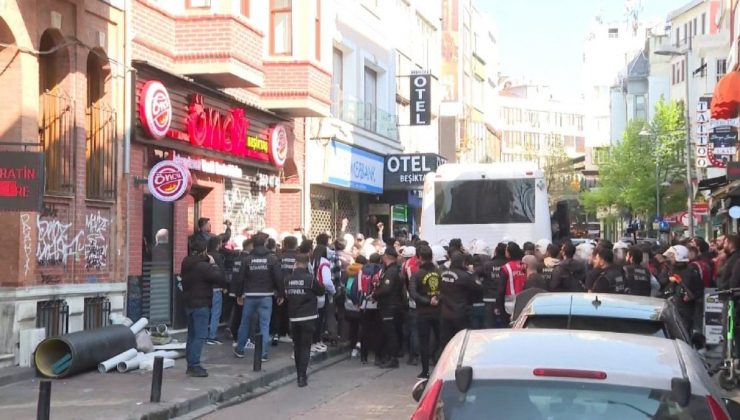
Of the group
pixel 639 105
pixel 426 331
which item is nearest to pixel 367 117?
pixel 426 331

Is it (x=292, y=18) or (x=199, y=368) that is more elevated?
(x=292, y=18)

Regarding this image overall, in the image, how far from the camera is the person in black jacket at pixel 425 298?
1377cm

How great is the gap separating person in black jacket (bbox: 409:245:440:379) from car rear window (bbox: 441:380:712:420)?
9.27 m

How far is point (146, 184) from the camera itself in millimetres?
17141

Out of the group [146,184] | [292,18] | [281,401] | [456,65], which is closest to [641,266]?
[281,401]

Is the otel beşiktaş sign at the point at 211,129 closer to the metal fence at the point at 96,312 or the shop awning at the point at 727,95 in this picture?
the metal fence at the point at 96,312

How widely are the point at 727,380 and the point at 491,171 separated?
384 inches

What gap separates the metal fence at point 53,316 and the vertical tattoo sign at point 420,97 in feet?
73.2

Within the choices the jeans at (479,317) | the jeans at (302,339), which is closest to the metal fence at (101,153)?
the jeans at (302,339)

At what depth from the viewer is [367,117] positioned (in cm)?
3186

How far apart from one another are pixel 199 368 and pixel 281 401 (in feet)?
4.91

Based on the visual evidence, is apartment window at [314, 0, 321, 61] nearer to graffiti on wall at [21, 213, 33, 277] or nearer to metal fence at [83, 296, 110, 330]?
metal fence at [83, 296, 110, 330]

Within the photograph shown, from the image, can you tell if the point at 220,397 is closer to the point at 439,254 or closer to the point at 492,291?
the point at 492,291

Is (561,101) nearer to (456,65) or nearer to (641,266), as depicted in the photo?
(456,65)
